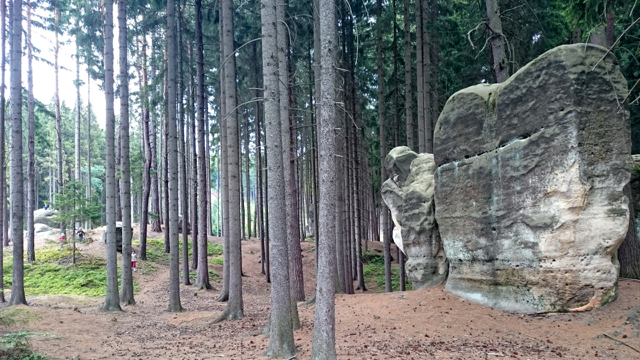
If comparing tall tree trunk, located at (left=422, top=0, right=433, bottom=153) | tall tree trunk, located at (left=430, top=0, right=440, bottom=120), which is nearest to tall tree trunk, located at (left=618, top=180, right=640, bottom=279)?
tall tree trunk, located at (left=422, top=0, right=433, bottom=153)

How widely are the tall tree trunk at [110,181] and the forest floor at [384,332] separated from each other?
681 millimetres

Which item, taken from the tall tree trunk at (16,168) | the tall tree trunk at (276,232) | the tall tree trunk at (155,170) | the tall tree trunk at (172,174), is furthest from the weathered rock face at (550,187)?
the tall tree trunk at (155,170)

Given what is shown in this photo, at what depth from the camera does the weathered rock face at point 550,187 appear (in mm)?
7977

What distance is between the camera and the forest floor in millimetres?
6879

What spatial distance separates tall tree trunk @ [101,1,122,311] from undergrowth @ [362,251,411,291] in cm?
1303

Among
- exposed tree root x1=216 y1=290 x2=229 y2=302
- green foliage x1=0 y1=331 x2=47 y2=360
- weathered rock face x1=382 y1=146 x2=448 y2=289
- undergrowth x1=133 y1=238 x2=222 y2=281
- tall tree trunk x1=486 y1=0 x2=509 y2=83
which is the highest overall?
tall tree trunk x1=486 y1=0 x2=509 y2=83

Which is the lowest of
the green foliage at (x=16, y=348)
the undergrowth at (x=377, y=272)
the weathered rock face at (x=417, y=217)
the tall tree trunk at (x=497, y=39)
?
the undergrowth at (x=377, y=272)

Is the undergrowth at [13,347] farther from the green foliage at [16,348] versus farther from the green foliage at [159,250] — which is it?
the green foliage at [159,250]

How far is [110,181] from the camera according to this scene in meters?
12.7

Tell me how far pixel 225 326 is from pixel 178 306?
11.4 feet

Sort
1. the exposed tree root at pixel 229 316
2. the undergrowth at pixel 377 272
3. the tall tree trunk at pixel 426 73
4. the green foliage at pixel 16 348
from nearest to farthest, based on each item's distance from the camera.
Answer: the green foliage at pixel 16 348 < the exposed tree root at pixel 229 316 < the tall tree trunk at pixel 426 73 < the undergrowth at pixel 377 272

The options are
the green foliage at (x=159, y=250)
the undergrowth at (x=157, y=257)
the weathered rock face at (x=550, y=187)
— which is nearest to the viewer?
the weathered rock face at (x=550, y=187)

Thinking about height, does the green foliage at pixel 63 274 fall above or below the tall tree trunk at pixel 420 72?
below

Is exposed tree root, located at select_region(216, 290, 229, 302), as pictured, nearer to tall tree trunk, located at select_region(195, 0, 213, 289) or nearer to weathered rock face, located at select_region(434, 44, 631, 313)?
tall tree trunk, located at select_region(195, 0, 213, 289)
